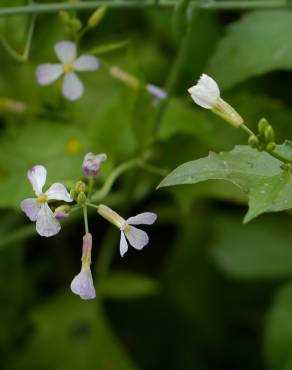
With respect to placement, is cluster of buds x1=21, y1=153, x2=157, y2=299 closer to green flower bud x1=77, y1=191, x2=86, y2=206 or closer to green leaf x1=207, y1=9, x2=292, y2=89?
green flower bud x1=77, y1=191, x2=86, y2=206

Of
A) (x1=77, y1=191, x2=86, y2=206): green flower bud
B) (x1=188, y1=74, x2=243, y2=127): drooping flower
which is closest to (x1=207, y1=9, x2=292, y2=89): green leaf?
(x1=188, y1=74, x2=243, y2=127): drooping flower

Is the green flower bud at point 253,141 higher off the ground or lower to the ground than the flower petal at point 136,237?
higher

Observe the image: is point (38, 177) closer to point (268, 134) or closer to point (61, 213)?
point (61, 213)

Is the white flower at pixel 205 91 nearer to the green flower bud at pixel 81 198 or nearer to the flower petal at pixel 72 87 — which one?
the green flower bud at pixel 81 198

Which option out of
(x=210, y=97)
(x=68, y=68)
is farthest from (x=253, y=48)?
(x=210, y=97)

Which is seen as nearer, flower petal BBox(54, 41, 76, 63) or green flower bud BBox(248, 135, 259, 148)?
green flower bud BBox(248, 135, 259, 148)

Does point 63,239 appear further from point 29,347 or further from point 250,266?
point 250,266

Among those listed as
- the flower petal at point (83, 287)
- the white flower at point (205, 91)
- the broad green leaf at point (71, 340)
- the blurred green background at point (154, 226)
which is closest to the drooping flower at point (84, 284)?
the flower petal at point (83, 287)
